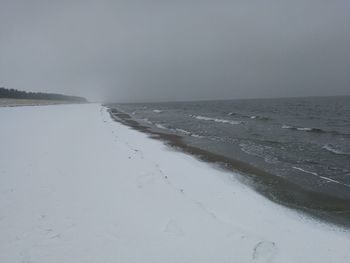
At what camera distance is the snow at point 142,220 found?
5.57 meters

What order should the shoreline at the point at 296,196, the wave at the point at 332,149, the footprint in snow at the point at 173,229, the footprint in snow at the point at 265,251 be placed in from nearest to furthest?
the footprint in snow at the point at 265,251 → the footprint in snow at the point at 173,229 → the shoreline at the point at 296,196 → the wave at the point at 332,149

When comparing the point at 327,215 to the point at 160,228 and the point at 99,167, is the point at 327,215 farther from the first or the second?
the point at 99,167

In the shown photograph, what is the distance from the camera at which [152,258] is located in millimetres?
5387

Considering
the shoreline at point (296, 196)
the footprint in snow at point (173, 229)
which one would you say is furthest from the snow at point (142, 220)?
the shoreline at point (296, 196)

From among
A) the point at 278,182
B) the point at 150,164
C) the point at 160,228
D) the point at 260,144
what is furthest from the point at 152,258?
the point at 260,144

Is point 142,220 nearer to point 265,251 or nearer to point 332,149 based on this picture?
point 265,251

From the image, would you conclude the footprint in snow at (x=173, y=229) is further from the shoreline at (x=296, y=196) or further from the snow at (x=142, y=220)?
the shoreline at (x=296, y=196)

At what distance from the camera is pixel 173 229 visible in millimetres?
6477

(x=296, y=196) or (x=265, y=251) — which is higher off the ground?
(x=265, y=251)

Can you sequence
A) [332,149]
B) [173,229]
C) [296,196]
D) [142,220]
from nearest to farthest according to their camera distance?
1. [173,229]
2. [142,220]
3. [296,196]
4. [332,149]

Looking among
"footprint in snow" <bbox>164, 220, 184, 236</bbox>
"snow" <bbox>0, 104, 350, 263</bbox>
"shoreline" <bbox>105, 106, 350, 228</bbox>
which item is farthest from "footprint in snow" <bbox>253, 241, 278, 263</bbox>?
"shoreline" <bbox>105, 106, 350, 228</bbox>

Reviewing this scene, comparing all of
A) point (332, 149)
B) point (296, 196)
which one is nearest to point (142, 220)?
point (296, 196)

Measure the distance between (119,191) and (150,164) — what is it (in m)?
4.02

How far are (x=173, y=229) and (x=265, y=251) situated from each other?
2.05 meters
